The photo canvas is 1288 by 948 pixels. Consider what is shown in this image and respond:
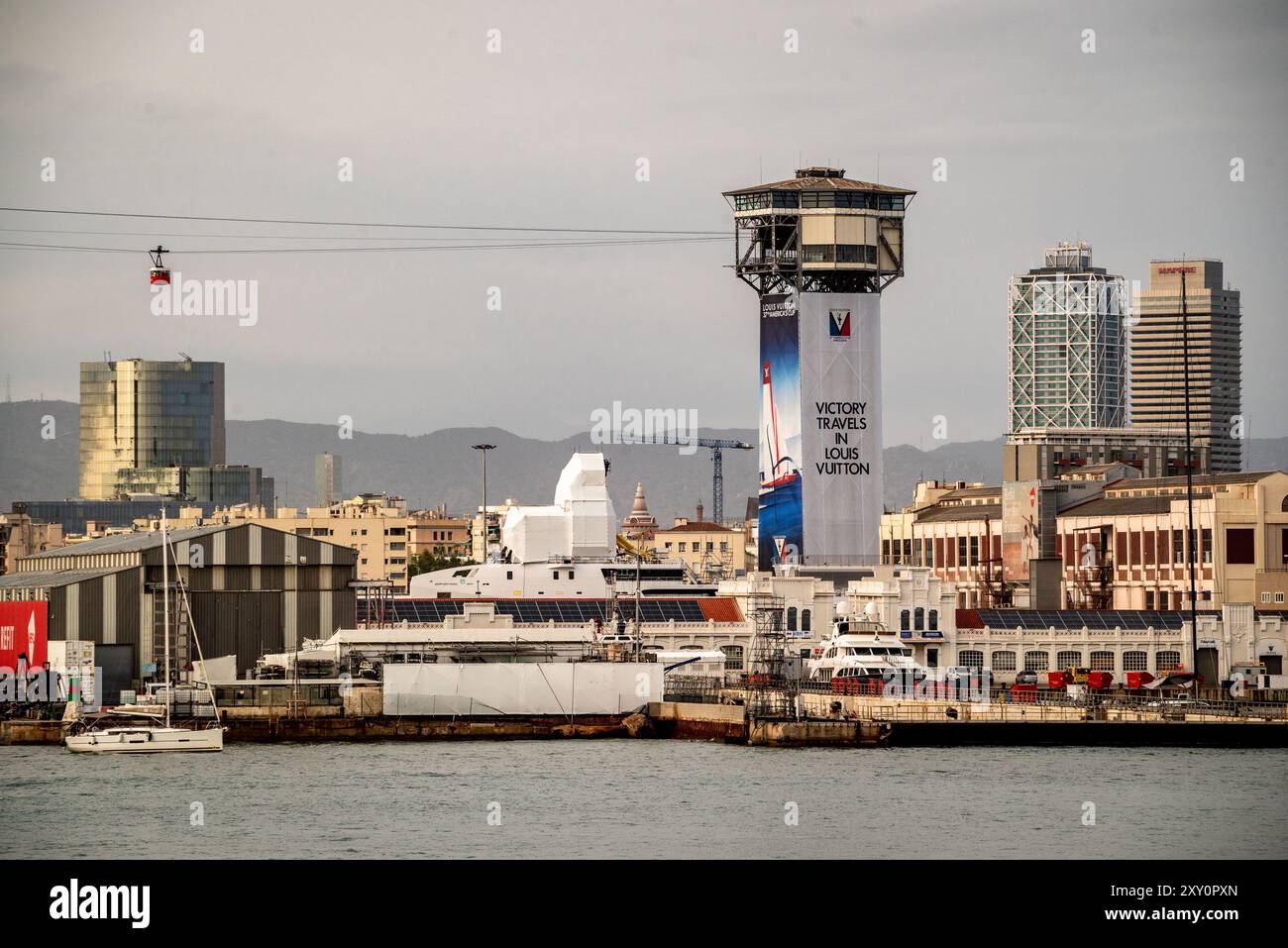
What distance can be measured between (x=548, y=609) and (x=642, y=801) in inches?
1864

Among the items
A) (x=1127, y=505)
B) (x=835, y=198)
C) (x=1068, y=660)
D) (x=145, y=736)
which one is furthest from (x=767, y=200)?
(x=145, y=736)

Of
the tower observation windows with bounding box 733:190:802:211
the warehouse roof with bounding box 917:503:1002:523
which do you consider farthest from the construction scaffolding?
the warehouse roof with bounding box 917:503:1002:523

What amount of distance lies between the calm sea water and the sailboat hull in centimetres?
139

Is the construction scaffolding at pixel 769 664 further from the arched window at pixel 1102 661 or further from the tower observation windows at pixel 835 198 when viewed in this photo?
the tower observation windows at pixel 835 198

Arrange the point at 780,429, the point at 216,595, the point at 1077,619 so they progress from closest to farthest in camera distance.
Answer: the point at 216,595 → the point at 1077,619 → the point at 780,429

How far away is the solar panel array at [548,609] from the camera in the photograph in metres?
113

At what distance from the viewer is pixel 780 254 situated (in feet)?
488

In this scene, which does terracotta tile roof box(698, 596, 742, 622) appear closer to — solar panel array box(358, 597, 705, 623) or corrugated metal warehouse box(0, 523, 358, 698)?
solar panel array box(358, 597, 705, 623)

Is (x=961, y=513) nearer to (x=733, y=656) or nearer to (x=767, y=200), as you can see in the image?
(x=767, y=200)

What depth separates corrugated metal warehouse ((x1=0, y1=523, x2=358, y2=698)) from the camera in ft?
331

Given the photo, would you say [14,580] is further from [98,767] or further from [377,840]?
[377,840]

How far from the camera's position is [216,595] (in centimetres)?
10381
